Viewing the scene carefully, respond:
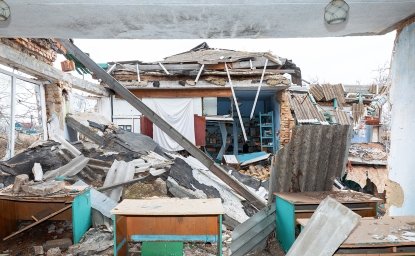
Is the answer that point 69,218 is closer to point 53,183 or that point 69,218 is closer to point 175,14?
point 53,183

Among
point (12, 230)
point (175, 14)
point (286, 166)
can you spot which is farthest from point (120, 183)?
point (175, 14)

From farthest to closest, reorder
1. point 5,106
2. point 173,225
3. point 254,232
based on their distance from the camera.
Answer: point 5,106
point 254,232
point 173,225

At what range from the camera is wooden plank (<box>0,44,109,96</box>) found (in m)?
5.37

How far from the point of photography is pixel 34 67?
640 centimetres

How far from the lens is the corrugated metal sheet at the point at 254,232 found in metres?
4.03

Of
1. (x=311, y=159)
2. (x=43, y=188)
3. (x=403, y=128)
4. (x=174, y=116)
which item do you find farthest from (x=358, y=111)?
(x=43, y=188)

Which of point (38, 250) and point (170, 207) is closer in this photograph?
point (170, 207)

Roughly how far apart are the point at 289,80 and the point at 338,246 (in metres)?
9.58

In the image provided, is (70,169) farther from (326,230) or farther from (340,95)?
(340,95)

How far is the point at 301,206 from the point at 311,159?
822 mm

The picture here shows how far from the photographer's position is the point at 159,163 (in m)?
7.38

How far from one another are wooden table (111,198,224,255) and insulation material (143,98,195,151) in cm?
737

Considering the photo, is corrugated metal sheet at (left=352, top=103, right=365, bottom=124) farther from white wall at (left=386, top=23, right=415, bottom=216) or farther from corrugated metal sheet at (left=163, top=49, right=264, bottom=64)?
white wall at (left=386, top=23, right=415, bottom=216)

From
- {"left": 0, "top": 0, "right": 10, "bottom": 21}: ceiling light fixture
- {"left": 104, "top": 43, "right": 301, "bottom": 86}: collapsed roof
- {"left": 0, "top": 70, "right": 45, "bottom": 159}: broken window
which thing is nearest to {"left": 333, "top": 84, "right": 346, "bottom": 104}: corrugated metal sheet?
A: {"left": 104, "top": 43, "right": 301, "bottom": 86}: collapsed roof
